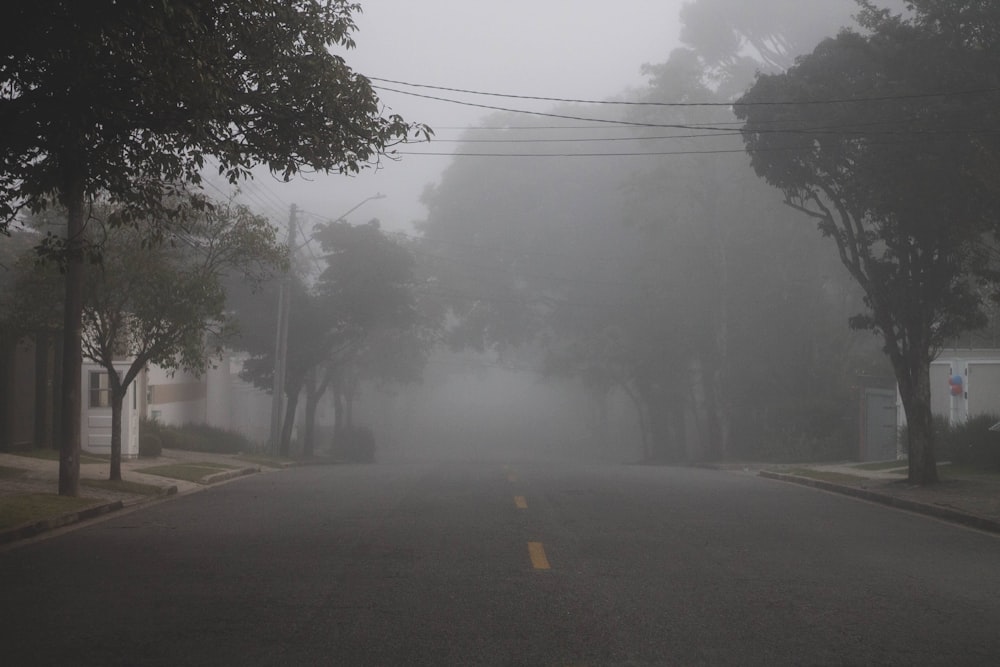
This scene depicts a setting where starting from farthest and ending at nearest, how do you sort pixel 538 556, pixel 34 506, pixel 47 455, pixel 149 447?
pixel 149 447 → pixel 47 455 → pixel 34 506 → pixel 538 556

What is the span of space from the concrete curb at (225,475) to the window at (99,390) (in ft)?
14.1

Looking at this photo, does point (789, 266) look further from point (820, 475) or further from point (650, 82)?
point (820, 475)

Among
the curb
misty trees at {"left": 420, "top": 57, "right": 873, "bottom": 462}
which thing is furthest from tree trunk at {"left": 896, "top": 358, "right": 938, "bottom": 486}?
misty trees at {"left": 420, "top": 57, "right": 873, "bottom": 462}

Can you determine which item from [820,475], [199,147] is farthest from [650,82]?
[199,147]

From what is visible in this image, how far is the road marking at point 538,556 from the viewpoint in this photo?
10.3 m

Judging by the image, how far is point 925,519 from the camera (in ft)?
53.0

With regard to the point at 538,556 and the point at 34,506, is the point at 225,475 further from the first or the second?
the point at 538,556

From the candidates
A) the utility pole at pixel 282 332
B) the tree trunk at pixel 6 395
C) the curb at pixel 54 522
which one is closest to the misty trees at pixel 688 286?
the utility pole at pixel 282 332

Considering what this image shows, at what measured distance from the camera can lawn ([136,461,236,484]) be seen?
22453mm

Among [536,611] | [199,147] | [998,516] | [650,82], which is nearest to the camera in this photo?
[536,611]

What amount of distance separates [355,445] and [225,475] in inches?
954

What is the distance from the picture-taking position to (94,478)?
20094mm

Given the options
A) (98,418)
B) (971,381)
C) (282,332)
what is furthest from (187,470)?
(971,381)

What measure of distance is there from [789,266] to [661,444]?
10.8m
